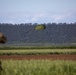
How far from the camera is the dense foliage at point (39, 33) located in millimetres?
98562

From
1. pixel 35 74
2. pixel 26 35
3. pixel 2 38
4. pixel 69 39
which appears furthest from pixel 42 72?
pixel 26 35

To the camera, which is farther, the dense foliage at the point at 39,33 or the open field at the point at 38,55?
the dense foliage at the point at 39,33

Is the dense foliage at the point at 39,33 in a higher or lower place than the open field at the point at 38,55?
lower

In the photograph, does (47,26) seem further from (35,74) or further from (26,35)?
(35,74)

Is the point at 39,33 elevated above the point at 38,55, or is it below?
below

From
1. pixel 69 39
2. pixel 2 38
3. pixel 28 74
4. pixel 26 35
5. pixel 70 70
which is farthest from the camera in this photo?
pixel 26 35

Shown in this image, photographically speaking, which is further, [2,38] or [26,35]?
[26,35]

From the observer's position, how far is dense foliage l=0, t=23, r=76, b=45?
9856 cm

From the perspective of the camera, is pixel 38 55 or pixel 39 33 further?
pixel 39 33

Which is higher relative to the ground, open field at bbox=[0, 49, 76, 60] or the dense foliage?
open field at bbox=[0, 49, 76, 60]

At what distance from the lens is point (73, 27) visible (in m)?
106

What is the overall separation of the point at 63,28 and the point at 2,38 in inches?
3818

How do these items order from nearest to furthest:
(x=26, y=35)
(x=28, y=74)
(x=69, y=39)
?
1. (x=28, y=74)
2. (x=69, y=39)
3. (x=26, y=35)

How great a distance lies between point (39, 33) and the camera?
103m
